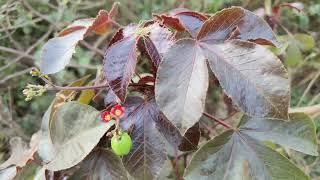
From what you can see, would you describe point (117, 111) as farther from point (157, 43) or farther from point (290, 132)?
point (290, 132)

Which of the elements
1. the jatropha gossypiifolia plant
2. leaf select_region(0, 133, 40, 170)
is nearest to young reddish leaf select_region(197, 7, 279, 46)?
the jatropha gossypiifolia plant

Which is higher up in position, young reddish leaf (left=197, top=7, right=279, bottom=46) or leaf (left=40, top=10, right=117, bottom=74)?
young reddish leaf (left=197, top=7, right=279, bottom=46)

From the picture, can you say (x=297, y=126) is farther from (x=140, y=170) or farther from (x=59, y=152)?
(x=59, y=152)

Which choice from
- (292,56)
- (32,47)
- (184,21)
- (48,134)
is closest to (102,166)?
(48,134)

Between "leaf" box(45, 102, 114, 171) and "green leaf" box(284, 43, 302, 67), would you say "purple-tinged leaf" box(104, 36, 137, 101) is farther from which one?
"green leaf" box(284, 43, 302, 67)

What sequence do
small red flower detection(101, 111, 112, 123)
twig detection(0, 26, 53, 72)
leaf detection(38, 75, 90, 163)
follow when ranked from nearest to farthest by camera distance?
small red flower detection(101, 111, 112, 123) → leaf detection(38, 75, 90, 163) → twig detection(0, 26, 53, 72)

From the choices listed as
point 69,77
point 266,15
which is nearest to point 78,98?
point 266,15
